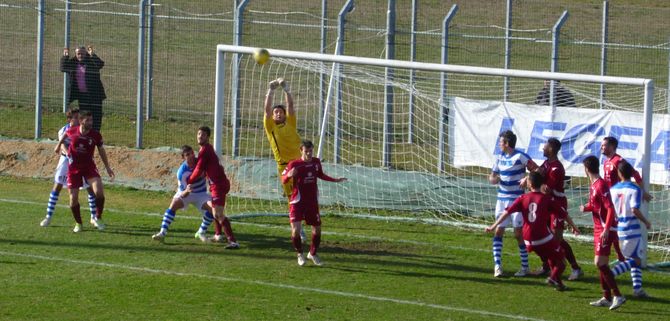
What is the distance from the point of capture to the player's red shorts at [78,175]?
1653 centimetres

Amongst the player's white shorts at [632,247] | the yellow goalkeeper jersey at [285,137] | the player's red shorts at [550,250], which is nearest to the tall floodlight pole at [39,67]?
the yellow goalkeeper jersey at [285,137]

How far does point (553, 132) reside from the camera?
59.6 feet

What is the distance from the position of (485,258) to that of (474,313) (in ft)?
10.6

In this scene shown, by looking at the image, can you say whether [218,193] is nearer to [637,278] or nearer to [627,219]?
[627,219]

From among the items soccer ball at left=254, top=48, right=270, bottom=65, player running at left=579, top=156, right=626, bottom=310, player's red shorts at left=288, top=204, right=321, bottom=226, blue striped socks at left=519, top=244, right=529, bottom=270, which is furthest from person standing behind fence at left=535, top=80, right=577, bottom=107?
player's red shorts at left=288, top=204, right=321, bottom=226

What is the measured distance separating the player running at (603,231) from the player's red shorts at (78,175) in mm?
7118

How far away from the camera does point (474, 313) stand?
12.1 meters

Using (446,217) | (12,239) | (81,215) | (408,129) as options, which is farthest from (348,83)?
(12,239)

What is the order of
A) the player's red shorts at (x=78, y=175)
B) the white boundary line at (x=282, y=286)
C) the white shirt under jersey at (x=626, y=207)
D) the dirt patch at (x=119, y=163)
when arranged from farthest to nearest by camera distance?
the dirt patch at (x=119, y=163) → the player's red shorts at (x=78, y=175) → the white shirt under jersey at (x=626, y=207) → the white boundary line at (x=282, y=286)

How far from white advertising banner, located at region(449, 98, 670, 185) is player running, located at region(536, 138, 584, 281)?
2859 millimetres

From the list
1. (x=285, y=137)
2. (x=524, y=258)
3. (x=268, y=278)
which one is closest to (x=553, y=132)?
(x=524, y=258)

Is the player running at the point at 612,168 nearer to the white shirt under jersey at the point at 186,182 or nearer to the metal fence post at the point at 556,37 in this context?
the white shirt under jersey at the point at 186,182

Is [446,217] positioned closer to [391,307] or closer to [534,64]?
[391,307]

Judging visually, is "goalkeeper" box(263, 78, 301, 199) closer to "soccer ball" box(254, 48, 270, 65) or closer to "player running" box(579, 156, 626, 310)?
"soccer ball" box(254, 48, 270, 65)
